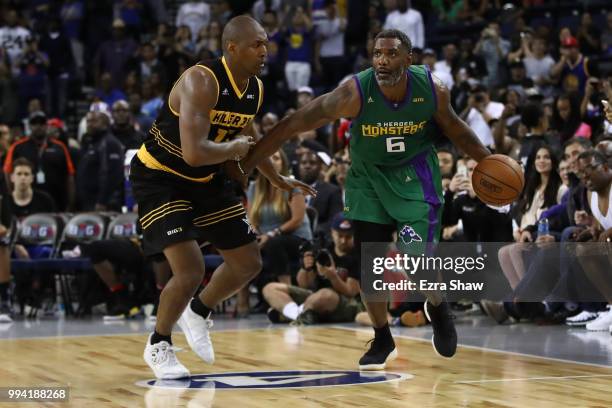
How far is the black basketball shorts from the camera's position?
6.53 meters

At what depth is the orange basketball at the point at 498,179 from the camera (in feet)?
22.7

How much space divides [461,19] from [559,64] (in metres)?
3.49

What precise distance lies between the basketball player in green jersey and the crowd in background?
27 cm

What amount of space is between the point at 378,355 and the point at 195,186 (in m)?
1.58

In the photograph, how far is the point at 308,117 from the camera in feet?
22.3

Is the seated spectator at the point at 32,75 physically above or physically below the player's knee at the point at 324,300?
above

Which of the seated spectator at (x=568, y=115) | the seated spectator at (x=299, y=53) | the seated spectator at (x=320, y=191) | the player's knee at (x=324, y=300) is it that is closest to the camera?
the player's knee at (x=324, y=300)

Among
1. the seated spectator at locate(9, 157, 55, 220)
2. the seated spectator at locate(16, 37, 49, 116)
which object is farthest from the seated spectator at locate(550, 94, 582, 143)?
the seated spectator at locate(16, 37, 49, 116)

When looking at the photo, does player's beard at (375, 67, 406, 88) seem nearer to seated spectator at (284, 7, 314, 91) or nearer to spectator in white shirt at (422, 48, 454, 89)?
spectator in white shirt at (422, 48, 454, 89)

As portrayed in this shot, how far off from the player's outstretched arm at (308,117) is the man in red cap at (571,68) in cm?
756

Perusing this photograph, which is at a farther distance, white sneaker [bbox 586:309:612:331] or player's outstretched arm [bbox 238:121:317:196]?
white sneaker [bbox 586:309:612:331]

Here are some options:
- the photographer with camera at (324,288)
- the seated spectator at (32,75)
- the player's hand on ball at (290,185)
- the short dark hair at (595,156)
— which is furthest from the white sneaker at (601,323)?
the seated spectator at (32,75)

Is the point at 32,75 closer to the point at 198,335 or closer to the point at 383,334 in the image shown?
the point at 198,335

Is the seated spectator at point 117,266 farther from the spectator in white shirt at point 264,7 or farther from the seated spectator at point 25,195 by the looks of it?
the spectator in white shirt at point 264,7
